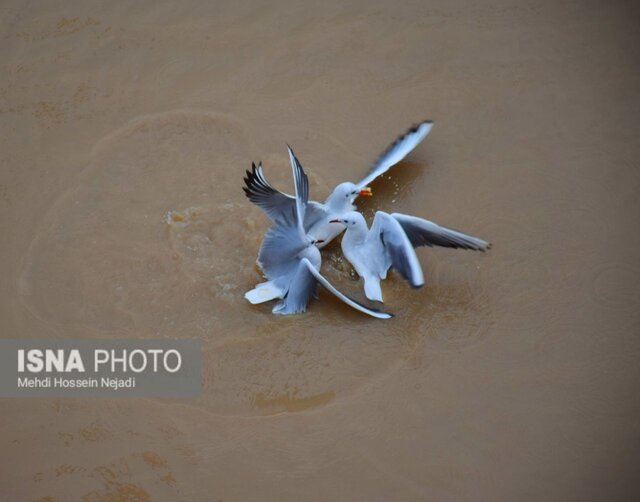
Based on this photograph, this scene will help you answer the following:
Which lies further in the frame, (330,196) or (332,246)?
(332,246)

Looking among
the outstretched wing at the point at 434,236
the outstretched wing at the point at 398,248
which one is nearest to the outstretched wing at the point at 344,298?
the outstretched wing at the point at 398,248

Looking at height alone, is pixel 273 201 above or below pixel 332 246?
above

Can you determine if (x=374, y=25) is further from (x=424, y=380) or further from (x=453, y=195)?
(x=424, y=380)

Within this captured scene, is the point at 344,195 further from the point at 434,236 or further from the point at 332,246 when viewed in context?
the point at 434,236

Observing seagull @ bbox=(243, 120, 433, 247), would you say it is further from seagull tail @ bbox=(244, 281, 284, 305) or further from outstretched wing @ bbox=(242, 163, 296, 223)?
seagull tail @ bbox=(244, 281, 284, 305)

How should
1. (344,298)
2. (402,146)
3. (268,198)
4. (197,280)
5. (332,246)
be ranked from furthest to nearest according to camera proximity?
(402,146) → (332,246) → (197,280) → (268,198) → (344,298)

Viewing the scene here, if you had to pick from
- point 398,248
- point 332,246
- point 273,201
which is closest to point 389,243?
point 398,248
